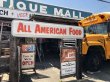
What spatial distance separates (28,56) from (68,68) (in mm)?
2304

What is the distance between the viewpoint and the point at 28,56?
10.4 meters

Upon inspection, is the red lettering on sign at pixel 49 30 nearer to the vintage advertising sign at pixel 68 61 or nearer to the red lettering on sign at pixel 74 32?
the red lettering on sign at pixel 74 32

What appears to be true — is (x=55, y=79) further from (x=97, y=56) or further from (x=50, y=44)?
(x=50, y=44)

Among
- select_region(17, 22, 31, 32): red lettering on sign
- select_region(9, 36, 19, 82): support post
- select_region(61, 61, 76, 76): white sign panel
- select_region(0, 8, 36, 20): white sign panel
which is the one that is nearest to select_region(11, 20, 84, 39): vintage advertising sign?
select_region(17, 22, 31, 32): red lettering on sign

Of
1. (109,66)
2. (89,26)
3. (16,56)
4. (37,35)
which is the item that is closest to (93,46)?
(89,26)

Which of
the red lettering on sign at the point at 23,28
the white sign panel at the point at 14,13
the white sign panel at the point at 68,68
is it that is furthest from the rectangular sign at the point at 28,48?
the white sign panel at the point at 14,13

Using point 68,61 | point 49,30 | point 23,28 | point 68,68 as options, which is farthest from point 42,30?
point 68,68

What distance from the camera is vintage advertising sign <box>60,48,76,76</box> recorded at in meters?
8.70

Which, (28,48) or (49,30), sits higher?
(49,30)

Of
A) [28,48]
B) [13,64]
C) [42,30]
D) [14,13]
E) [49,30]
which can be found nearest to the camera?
[13,64]

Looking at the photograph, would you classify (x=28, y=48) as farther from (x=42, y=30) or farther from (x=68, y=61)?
(x=42, y=30)

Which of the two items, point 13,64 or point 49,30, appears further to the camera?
point 49,30

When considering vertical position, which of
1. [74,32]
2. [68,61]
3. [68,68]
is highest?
[74,32]

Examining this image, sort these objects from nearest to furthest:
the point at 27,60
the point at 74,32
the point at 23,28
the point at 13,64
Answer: the point at 13,64, the point at 23,28, the point at 74,32, the point at 27,60
